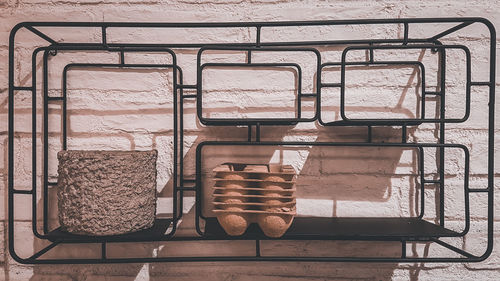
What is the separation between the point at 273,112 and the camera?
2.70ft

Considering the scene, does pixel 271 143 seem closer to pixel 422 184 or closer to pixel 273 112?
pixel 273 112

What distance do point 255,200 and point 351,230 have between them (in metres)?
0.23

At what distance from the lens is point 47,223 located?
0.79 meters

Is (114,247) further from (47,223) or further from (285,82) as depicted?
(285,82)

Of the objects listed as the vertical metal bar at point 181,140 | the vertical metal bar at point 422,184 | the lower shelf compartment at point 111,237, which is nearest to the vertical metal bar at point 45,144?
the lower shelf compartment at point 111,237

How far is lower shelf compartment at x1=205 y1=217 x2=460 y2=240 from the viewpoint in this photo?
2.20 feet

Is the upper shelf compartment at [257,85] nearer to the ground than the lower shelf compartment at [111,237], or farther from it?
farther from it

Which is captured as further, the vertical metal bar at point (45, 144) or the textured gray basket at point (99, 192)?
the vertical metal bar at point (45, 144)

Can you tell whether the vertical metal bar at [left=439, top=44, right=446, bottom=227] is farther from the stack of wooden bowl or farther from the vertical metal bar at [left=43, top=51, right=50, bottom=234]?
the vertical metal bar at [left=43, top=51, right=50, bottom=234]

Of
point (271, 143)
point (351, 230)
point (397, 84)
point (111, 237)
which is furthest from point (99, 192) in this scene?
point (397, 84)

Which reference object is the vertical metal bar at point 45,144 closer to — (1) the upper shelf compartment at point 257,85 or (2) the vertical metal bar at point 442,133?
(1) the upper shelf compartment at point 257,85

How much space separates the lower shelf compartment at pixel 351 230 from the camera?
2.20ft

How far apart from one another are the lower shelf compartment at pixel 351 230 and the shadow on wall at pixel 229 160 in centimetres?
4

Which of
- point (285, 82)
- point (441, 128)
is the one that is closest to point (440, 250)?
point (441, 128)
